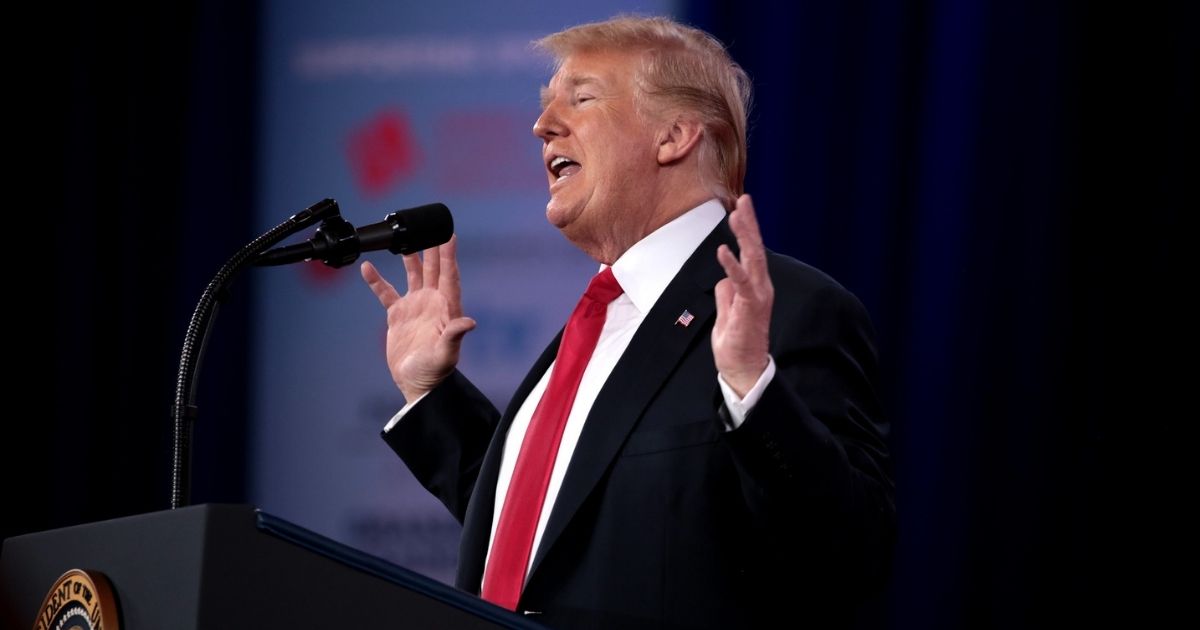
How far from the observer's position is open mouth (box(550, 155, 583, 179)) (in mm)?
2134

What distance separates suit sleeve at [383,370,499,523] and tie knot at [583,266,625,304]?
0.28 meters

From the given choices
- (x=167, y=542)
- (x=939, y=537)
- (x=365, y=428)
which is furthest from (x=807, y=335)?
(x=365, y=428)

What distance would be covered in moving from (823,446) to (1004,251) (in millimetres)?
1373

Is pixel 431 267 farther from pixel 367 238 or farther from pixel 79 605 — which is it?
pixel 79 605

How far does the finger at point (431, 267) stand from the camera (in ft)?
7.13

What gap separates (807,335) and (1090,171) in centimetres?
120

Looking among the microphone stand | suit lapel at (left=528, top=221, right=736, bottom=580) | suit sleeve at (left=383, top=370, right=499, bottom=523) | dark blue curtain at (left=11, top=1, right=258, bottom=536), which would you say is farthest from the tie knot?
dark blue curtain at (left=11, top=1, right=258, bottom=536)

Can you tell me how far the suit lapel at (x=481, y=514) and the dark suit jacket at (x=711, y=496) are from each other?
7.3 inches

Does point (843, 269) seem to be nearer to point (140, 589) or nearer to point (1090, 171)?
point (1090, 171)

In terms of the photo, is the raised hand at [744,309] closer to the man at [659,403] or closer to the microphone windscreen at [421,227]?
the man at [659,403]

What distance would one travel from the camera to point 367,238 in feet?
5.34

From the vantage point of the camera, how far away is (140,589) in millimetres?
1098

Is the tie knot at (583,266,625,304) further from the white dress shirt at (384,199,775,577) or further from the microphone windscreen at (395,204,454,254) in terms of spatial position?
the microphone windscreen at (395,204,454,254)

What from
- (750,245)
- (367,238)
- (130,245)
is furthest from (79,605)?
(130,245)
